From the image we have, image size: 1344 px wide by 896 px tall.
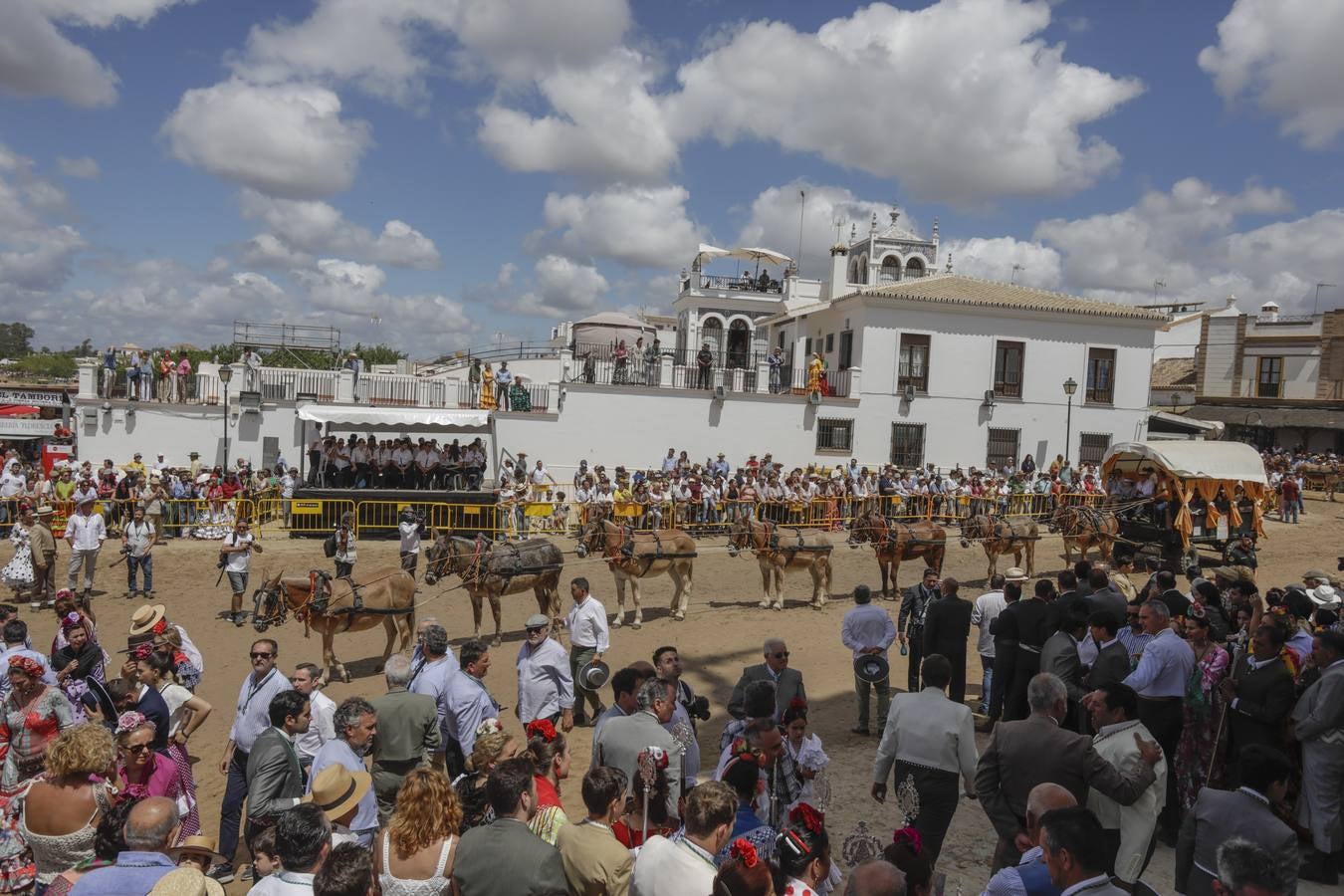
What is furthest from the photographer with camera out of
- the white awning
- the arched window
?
the arched window

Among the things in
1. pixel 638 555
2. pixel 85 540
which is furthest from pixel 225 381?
pixel 638 555

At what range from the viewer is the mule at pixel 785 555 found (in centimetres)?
1438

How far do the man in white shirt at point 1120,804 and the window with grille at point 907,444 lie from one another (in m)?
22.7

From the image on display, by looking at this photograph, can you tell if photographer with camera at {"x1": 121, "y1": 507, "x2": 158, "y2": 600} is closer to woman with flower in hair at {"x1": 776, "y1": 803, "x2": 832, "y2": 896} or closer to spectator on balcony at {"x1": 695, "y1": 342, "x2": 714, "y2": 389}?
woman with flower in hair at {"x1": 776, "y1": 803, "x2": 832, "y2": 896}

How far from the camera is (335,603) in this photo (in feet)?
33.9

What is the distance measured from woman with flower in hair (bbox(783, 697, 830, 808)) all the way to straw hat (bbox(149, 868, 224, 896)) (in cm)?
301

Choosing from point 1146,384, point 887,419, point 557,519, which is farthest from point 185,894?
point 1146,384

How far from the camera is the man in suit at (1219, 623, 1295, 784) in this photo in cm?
570

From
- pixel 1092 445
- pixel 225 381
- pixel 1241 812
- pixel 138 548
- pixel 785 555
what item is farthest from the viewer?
pixel 1092 445

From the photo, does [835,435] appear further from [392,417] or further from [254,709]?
[254,709]

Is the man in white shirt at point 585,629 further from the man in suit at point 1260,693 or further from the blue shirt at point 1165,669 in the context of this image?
the man in suit at point 1260,693

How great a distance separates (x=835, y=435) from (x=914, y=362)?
371 centimetres

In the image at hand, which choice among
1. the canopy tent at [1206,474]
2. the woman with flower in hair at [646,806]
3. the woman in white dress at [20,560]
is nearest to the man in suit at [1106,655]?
the woman with flower in hair at [646,806]

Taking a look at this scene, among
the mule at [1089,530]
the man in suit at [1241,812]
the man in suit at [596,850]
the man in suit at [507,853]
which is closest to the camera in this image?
the man in suit at [507,853]
